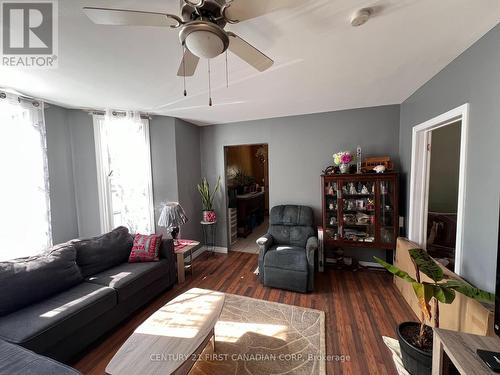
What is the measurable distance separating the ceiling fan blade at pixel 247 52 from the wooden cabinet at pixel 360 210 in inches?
83.5

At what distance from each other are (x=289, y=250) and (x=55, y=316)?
2.39 m

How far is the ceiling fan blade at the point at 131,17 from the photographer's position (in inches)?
35.1

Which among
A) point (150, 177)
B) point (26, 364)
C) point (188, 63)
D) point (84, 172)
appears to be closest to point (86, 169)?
point (84, 172)

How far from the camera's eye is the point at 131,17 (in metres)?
0.93

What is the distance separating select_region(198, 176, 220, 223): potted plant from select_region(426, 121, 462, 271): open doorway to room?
3.34 metres

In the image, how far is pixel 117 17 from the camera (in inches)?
36.4

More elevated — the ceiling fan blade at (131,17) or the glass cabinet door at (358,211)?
the ceiling fan blade at (131,17)

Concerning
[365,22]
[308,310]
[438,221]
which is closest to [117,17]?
[365,22]

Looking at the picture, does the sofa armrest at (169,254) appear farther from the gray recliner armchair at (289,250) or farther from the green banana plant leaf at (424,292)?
the green banana plant leaf at (424,292)

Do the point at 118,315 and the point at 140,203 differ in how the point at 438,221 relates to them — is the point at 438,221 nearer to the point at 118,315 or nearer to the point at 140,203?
the point at 118,315

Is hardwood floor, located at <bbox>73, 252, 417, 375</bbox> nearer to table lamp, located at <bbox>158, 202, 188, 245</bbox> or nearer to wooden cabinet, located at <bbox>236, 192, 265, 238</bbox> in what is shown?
table lamp, located at <bbox>158, 202, 188, 245</bbox>

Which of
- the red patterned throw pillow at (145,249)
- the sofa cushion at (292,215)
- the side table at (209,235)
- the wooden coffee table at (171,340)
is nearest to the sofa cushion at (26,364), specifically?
the wooden coffee table at (171,340)

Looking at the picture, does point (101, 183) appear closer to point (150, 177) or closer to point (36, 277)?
point (150, 177)

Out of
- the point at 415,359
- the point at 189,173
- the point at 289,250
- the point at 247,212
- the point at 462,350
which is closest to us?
the point at 462,350
